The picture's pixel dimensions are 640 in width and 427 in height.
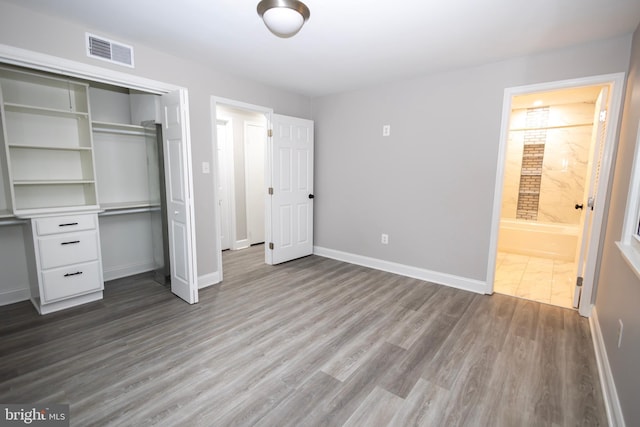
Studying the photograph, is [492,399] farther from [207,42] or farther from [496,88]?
[207,42]

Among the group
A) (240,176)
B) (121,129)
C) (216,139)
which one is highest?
(121,129)

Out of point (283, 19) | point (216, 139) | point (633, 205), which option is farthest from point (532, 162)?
point (216, 139)

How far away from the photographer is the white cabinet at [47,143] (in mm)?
2693

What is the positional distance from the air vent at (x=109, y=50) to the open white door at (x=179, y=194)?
42cm

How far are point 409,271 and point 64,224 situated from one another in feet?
12.4

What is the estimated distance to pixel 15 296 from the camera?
9.45 feet

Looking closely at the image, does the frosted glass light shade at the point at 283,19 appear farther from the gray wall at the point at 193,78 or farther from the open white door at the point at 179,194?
the gray wall at the point at 193,78

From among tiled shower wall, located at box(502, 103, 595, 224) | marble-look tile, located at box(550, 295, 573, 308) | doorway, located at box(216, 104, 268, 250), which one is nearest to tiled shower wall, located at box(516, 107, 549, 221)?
tiled shower wall, located at box(502, 103, 595, 224)

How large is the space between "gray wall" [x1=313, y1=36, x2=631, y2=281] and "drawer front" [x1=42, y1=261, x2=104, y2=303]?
2.96 metres

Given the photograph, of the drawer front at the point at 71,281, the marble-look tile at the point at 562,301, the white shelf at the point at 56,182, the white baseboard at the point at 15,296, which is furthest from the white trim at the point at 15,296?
the marble-look tile at the point at 562,301

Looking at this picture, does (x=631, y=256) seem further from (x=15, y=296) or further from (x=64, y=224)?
(x=15, y=296)

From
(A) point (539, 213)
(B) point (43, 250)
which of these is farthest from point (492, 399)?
(A) point (539, 213)

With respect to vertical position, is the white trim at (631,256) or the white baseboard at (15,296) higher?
the white trim at (631,256)

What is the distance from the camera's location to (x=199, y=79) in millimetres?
3123
